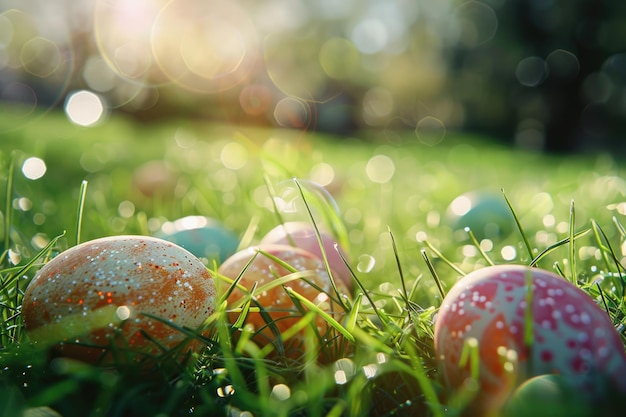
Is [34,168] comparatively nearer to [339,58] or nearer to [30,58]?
[30,58]

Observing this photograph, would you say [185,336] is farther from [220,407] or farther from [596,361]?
Result: [596,361]

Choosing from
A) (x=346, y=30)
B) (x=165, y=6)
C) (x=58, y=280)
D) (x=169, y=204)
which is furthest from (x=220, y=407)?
(x=346, y=30)

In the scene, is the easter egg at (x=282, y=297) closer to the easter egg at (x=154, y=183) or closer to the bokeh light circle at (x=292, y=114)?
the easter egg at (x=154, y=183)

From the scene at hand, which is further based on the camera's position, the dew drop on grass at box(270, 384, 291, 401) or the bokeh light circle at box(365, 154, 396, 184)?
the bokeh light circle at box(365, 154, 396, 184)

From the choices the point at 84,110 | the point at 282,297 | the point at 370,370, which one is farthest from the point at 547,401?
the point at 84,110

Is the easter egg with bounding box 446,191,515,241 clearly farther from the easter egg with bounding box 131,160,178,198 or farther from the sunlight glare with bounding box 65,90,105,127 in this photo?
the sunlight glare with bounding box 65,90,105,127

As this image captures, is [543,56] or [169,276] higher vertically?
[169,276]

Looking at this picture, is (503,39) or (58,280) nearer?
(58,280)

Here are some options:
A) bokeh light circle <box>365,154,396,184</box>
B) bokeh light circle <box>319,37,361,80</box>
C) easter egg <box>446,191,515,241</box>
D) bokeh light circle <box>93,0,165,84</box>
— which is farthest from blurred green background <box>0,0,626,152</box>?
easter egg <box>446,191,515,241</box>
